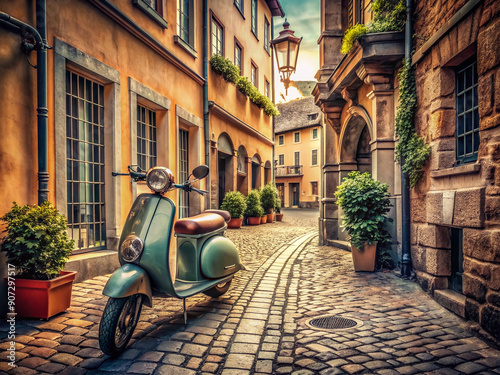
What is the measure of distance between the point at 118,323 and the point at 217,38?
11.5 metres

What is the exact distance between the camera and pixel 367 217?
6480 millimetres

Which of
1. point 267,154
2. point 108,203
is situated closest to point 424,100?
point 108,203

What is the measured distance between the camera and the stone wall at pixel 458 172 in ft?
11.4

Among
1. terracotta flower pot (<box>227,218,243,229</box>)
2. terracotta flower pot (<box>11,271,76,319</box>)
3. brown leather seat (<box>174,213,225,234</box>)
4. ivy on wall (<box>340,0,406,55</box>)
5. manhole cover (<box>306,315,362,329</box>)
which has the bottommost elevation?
manhole cover (<box>306,315,362,329</box>)

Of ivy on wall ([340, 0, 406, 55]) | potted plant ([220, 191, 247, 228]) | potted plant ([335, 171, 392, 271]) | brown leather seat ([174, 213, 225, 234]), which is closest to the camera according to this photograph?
brown leather seat ([174, 213, 225, 234])

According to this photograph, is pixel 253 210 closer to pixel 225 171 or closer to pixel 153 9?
pixel 225 171

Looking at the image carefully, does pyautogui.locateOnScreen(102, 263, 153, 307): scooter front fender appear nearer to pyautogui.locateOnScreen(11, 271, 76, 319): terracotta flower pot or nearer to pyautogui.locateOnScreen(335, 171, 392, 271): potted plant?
pyautogui.locateOnScreen(11, 271, 76, 319): terracotta flower pot

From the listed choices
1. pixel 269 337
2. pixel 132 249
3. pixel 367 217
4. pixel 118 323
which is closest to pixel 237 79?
pixel 367 217

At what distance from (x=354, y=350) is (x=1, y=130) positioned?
14.0 feet

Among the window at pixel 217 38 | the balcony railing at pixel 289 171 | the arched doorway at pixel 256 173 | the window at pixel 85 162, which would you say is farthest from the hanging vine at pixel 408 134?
the balcony railing at pixel 289 171

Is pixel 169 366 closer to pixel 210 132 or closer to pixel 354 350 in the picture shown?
pixel 354 350

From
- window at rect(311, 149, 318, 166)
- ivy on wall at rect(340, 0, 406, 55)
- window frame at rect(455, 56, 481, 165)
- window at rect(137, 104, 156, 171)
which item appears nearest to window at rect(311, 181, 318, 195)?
window at rect(311, 149, 318, 166)

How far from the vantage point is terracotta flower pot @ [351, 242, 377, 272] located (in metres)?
6.38

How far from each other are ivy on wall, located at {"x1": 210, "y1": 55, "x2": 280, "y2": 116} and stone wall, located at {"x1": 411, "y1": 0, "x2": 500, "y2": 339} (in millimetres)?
7185
